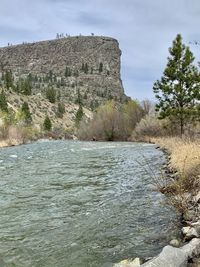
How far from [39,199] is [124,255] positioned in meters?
5.06

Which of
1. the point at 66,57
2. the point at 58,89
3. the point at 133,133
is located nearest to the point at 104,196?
the point at 133,133

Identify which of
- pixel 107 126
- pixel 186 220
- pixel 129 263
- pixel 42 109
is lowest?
pixel 129 263

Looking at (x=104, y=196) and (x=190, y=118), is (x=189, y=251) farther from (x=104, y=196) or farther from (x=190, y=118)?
(x=190, y=118)

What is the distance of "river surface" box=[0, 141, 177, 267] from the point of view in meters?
7.14

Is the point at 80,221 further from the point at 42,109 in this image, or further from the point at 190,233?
the point at 42,109

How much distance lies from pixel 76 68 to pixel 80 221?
565 ft

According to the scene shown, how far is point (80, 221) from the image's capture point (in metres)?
9.19

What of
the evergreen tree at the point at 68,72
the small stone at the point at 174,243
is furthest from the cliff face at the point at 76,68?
the small stone at the point at 174,243

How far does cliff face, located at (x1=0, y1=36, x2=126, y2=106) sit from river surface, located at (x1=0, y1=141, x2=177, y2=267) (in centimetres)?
12819

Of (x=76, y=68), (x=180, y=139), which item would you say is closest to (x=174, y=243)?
(x=180, y=139)

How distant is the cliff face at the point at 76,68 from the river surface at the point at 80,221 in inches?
5047

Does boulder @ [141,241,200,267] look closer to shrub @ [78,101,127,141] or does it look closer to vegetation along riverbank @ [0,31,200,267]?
vegetation along riverbank @ [0,31,200,267]

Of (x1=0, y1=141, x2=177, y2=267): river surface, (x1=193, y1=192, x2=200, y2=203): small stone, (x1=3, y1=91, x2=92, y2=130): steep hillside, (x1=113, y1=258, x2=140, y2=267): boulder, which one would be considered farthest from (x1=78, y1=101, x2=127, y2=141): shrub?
(x1=113, y1=258, x2=140, y2=267): boulder

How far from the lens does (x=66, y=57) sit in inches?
7441
